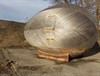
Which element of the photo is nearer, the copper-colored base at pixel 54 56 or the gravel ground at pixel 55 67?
the gravel ground at pixel 55 67

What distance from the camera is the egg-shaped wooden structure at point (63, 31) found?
7.46 meters

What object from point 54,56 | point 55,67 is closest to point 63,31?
point 54,56

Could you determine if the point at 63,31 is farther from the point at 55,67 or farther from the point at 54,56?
the point at 55,67

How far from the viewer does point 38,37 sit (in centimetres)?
786

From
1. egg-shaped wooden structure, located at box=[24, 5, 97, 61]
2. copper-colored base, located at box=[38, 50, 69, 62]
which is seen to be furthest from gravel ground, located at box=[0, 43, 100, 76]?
egg-shaped wooden structure, located at box=[24, 5, 97, 61]

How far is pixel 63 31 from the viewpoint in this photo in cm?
743

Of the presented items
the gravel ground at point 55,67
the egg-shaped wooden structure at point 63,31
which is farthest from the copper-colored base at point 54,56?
the gravel ground at point 55,67

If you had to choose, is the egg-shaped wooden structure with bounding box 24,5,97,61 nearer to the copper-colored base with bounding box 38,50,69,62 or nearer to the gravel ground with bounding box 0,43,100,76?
the copper-colored base with bounding box 38,50,69,62

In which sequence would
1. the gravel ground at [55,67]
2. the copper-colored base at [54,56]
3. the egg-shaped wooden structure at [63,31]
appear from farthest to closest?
the copper-colored base at [54,56] < the egg-shaped wooden structure at [63,31] < the gravel ground at [55,67]

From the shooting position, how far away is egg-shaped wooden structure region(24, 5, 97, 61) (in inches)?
294

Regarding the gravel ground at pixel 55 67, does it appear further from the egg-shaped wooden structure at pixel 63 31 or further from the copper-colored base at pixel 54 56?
the egg-shaped wooden structure at pixel 63 31

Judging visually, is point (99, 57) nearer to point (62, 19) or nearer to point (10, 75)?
point (62, 19)

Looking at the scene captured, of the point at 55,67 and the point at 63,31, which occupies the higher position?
the point at 63,31

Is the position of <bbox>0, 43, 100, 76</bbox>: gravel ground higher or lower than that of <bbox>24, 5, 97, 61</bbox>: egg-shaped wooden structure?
lower
